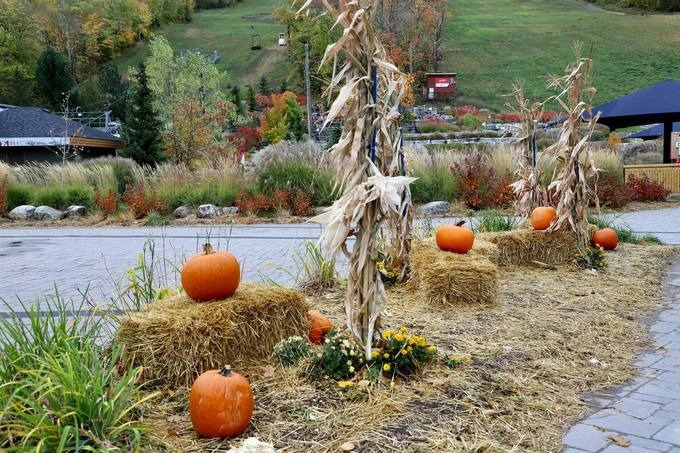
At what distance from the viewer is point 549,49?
5884cm

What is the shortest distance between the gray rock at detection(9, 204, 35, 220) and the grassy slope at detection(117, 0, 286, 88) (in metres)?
44.0

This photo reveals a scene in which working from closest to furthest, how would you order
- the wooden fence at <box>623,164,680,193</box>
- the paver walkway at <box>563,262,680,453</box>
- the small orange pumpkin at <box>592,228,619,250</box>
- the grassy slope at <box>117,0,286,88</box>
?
the paver walkway at <box>563,262,680,453</box> < the small orange pumpkin at <box>592,228,619,250</box> < the wooden fence at <box>623,164,680,193</box> < the grassy slope at <box>117,0,286,88</box>

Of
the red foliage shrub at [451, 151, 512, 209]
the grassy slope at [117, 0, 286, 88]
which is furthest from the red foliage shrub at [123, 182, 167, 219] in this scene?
the grassy slope at [117, 0, 286, 88]

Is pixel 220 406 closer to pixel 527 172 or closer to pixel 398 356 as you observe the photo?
pixel 398 356

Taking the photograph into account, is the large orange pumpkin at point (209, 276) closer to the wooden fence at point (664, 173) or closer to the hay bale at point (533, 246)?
the hay bale at point (533, 246)

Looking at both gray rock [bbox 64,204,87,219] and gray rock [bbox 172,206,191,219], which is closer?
gray rock [bbox 172,206,191,219]

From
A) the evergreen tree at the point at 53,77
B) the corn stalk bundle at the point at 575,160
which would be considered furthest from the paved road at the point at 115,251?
the evergreen tree at the point at 53,77

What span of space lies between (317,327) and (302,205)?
30.2ft

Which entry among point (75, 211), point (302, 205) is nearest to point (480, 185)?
point (302, 205)

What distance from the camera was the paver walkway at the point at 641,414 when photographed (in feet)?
8.63

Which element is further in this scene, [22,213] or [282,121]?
[282,121]

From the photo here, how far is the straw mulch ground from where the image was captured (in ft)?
8.38

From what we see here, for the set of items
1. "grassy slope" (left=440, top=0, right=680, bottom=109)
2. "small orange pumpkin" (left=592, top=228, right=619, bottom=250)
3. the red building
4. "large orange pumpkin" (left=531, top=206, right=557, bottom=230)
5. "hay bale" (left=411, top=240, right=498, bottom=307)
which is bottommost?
"small orange pumpkin" (left=592, top=228, right=619, bottom=250)

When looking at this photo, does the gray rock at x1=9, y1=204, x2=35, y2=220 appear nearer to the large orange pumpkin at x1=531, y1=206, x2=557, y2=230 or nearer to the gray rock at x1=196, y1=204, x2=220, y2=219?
the gray rock at x1=196, y1=204, x2=220, y2=219
